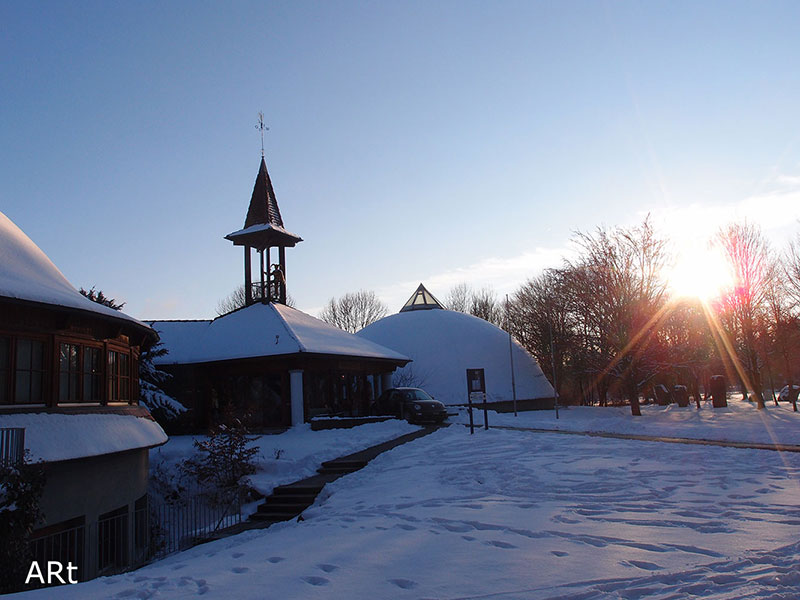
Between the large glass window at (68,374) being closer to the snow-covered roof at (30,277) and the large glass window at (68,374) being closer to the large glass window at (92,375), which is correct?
the large glass window at (92,375)

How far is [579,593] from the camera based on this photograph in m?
4.98

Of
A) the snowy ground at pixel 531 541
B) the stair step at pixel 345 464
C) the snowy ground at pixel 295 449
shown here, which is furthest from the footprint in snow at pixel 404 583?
the stair step at pixel 345 464

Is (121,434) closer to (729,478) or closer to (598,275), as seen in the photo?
(729,478)

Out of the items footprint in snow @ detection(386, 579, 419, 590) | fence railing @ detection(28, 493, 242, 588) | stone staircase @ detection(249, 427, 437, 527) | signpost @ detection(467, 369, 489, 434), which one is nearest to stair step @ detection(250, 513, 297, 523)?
stone staircase @ detection(249, 427, 437, 527)

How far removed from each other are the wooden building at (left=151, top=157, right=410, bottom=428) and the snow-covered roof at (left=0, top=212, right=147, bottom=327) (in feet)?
31.4

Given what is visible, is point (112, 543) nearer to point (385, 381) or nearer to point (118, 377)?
point (118, 377)

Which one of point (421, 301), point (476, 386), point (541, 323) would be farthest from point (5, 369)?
point (541, 323)

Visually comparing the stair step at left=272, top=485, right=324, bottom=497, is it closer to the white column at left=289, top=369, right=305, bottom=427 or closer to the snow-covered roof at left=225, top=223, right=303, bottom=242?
the white column at left=289, top=369, right=305, bottom=427

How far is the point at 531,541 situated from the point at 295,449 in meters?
12.7

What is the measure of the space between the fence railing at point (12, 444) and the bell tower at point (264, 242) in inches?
763

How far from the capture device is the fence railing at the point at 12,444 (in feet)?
31.4

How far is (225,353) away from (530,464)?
16.0 m

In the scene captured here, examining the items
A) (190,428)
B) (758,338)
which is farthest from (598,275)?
(190,428)

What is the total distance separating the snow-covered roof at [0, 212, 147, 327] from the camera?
11.4 metres
